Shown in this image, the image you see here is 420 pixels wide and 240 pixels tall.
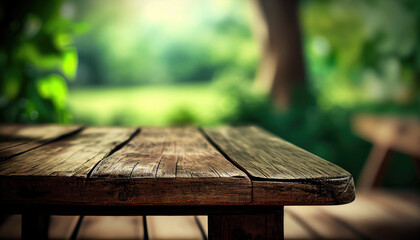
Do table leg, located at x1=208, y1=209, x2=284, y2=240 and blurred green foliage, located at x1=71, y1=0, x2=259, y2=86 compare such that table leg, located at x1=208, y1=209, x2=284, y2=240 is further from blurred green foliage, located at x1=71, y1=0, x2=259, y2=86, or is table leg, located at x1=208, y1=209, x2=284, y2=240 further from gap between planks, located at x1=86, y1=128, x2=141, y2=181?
blurred green foliage, located at x1=71, y1=0, x2=259, y2=86

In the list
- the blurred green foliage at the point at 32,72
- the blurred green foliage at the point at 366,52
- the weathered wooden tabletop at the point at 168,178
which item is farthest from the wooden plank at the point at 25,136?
the blurred green foliage at the point at 366,52

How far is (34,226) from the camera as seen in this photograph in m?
1.18

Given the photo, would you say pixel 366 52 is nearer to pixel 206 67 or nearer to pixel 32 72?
pixel 206 67

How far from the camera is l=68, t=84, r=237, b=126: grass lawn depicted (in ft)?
13.0

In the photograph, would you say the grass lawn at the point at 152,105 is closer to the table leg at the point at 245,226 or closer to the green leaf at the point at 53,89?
the green leaf at the point at 53,89

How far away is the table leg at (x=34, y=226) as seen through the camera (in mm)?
1090

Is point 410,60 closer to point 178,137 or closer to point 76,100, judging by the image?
point 178,137

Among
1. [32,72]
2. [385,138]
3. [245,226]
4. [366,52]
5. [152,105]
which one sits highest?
[366,52]

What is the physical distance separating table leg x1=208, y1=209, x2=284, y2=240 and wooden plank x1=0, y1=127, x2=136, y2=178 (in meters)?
0.29

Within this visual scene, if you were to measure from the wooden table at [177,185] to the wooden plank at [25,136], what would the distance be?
22mm

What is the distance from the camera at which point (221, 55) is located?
7902 mm

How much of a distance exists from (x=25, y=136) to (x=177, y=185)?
758mm

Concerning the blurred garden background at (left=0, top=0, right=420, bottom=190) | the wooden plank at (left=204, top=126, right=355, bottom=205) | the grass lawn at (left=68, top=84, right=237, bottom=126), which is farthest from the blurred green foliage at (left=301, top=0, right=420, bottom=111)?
the wooden plank at (left=204, top=126, right=355, bottom=205)

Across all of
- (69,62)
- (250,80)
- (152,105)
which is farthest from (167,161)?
(152,105)
